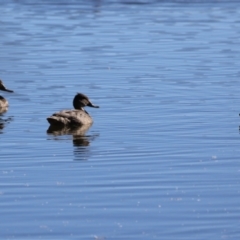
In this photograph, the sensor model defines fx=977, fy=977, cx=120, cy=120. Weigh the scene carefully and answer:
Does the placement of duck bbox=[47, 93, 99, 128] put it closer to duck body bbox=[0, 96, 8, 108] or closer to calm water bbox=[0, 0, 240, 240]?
calm water bbox=[0, 0, 240, 240]

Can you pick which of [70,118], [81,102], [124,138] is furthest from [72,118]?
[124,138]

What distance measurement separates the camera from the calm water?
9.95 meters

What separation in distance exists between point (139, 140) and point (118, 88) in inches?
225

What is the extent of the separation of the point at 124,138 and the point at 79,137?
41.7 inches

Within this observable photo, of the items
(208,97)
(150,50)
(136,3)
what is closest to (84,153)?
(208,97)

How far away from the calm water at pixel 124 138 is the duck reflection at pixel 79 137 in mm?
29

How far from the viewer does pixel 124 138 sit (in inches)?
574

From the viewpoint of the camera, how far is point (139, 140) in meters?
14.4

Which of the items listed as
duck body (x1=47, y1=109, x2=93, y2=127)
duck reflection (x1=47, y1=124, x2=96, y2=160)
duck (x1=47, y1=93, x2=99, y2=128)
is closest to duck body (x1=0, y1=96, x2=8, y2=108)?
duck (x1=47, y1=93, x2=99, y2=128)

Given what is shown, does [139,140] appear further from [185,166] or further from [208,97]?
[208,97]

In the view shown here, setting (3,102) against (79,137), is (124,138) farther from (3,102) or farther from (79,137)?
(3,102)

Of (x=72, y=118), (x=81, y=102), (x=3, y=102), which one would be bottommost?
(x=3, y=102)

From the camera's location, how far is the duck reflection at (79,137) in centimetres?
1351

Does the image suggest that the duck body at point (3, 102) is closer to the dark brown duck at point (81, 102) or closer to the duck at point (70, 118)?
the dark brown duck at point (81, 102)
